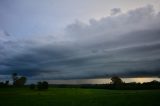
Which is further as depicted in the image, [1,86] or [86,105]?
[1,86]

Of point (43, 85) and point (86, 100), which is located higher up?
point (43, 85)

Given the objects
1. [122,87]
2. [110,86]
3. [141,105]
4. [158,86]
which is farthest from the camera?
[110,86]

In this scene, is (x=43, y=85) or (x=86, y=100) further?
(x=43, y=85)

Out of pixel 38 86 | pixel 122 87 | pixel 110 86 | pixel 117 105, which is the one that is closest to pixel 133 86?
pixel 122 87

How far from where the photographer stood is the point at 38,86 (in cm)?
14025

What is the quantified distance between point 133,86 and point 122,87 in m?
7.42

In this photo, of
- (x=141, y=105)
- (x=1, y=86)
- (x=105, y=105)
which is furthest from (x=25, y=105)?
(x=1, y=86)

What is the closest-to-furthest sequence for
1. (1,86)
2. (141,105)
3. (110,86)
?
(141,105), (110,86), (1,86)

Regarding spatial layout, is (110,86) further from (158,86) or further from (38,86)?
(38,86)

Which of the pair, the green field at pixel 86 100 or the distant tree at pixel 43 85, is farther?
the distant tree at pixel 43 85

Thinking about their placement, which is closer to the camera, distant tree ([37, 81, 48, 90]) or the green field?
the green field

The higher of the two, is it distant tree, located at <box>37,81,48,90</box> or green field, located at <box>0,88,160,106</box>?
distant tree, located at <box>37,81,48,90</box>

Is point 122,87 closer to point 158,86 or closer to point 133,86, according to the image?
point 133,86

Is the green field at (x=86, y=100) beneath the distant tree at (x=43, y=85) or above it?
beneath
